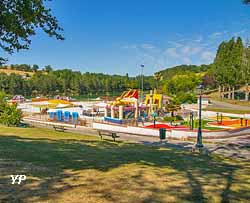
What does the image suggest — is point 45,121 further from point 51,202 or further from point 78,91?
point 78,91

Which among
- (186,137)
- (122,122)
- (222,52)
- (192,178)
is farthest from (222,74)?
(192,178)

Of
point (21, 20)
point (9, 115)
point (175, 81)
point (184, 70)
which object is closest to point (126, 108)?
point (9, 115)

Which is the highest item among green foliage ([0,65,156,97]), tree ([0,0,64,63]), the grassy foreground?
green foliage ([0,65,156,97])

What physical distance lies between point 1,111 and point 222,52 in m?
56.7

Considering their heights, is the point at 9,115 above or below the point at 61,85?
below

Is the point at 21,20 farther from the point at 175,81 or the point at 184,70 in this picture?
the point at 184,70

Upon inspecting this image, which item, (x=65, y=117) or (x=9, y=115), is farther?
(x=65, y=117)

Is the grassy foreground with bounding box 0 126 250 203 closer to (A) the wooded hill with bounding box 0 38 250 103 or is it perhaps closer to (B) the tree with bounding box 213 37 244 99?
(A) the wooded hill with bounding box 0 38 250 103

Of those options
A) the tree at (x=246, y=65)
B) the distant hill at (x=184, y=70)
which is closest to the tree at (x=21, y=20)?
the tree at (x=246, y=65)

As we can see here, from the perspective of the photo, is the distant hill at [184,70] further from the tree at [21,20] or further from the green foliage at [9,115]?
the tree at [21,20]

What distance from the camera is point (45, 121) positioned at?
128 ft

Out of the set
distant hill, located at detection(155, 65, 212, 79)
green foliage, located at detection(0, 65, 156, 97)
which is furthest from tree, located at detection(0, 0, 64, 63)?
distant hill, located at detection(155, 65, 212, 79)

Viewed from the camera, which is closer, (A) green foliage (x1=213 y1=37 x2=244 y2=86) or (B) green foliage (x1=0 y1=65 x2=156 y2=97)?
Result: (A) green foliage (x1=213 y1=37 x2=244 y2=86)

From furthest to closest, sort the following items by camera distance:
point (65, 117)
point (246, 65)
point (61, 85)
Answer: point (61, 85), point (246, 65), point (65, 117)
